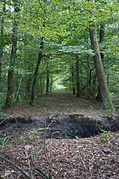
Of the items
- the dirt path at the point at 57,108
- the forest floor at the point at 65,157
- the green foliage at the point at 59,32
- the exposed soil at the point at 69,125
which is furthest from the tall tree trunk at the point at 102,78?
the forest floor at the point at 65,157

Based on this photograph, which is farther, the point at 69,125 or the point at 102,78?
the point at 102,78

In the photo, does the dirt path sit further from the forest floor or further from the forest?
the forest floor

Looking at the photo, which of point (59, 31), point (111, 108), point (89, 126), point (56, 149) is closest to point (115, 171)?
point (56, 149)

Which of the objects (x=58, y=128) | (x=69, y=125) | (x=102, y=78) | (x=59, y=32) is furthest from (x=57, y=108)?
(x=59, y=32)

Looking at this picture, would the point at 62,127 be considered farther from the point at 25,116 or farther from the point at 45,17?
the point at 45,17

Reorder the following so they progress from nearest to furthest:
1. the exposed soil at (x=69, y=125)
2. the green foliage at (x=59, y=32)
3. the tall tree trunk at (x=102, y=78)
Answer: the green foliage at (x=59, y=32), the exposed soil at (x=69, y=125), the tall tree trunk at (x=102, y=78)

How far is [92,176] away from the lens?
8.92 feet

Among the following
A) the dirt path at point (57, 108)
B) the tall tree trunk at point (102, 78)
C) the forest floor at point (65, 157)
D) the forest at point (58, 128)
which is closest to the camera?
the forest floor at point (65, 157)

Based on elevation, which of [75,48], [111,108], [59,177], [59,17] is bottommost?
[59,177]

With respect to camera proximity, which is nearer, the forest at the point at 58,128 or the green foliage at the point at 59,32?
the forest at the point at 58,128

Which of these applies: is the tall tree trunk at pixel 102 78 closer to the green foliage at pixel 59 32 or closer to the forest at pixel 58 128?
the forest at pixel 58 128

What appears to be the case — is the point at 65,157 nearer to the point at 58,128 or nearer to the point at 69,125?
the point at 58,128

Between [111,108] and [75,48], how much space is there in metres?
3.35

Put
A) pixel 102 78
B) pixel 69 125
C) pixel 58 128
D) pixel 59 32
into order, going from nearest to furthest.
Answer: pixel 59 32 → pixel 58 128 → pixel 69 125 → pixel 102 78
